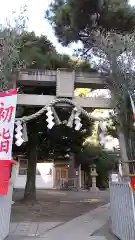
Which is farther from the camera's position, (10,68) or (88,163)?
(88,163)

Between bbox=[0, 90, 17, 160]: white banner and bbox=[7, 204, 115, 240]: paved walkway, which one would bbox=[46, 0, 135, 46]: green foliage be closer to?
bbox=[0, 90, 17, 160]: white banner

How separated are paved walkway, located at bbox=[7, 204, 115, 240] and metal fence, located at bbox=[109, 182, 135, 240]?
2.00 feet

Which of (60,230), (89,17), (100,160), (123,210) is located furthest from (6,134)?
(100,160)

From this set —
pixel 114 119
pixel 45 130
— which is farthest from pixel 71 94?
pixel 45 130

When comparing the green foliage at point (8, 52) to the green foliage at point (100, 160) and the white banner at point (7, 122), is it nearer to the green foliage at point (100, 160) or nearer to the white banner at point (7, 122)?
the white banner at point (7, 122)

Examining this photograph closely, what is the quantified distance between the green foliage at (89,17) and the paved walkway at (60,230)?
5207mm

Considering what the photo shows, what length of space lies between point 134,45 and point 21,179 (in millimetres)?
22357

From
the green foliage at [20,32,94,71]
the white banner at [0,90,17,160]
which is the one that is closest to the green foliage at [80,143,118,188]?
the green foliage at [20,32,94,71]

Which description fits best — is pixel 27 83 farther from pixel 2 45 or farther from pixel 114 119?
pixel 114 119

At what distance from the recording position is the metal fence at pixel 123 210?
5.89m

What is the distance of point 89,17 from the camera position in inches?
320

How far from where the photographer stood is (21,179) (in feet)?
91.0

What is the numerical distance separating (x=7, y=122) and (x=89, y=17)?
3.81 m

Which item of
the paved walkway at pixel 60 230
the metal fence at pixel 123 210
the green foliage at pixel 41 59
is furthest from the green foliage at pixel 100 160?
the metal fence at pixel 123 210
